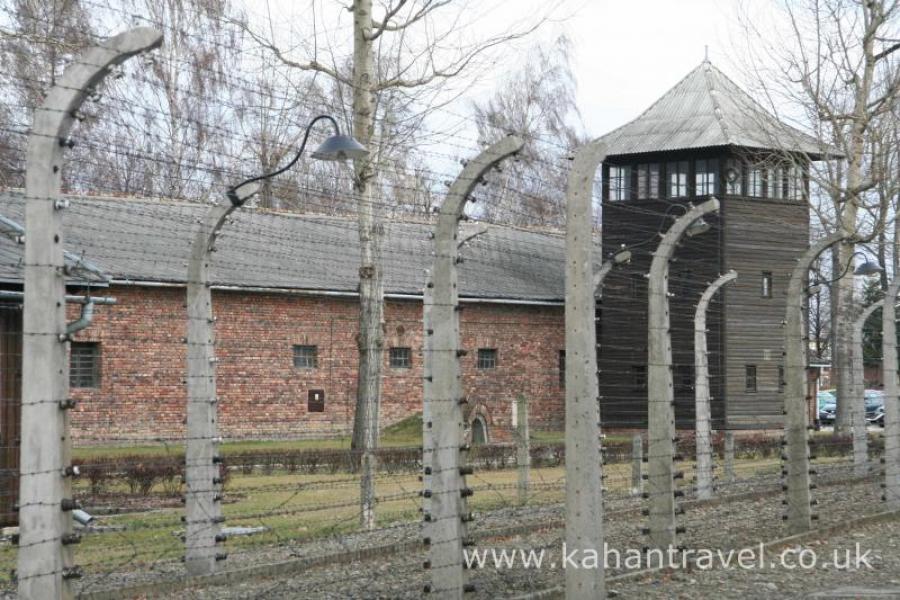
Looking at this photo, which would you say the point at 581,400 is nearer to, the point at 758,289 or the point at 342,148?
the point at 342,148

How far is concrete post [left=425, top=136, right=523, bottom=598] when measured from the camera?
26.8ft

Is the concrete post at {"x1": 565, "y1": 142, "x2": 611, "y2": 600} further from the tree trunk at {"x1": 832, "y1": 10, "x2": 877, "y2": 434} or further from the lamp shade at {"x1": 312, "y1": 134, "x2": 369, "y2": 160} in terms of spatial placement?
the tree trunk at {"x1": 832, "y1": 10, "x2": 877, "y2": 434}

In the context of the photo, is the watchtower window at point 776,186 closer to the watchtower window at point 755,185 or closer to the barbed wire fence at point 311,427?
the watchtower window at point 755,185

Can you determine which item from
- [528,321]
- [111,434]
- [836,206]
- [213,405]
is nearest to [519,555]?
[213,405]

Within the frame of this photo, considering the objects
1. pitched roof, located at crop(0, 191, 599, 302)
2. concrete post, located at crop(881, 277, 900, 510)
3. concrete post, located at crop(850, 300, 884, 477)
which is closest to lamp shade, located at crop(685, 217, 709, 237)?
concrete post, located at crop(881, 277, 900, 510)

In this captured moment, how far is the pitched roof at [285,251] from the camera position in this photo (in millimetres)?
29156

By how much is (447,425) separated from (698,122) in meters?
31.5

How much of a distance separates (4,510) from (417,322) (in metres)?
23.3

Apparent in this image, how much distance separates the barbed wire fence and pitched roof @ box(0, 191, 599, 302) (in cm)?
10

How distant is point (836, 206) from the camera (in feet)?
88.9

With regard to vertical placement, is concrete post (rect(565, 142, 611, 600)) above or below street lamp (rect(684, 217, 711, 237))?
below

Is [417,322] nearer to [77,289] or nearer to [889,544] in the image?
[77,289]

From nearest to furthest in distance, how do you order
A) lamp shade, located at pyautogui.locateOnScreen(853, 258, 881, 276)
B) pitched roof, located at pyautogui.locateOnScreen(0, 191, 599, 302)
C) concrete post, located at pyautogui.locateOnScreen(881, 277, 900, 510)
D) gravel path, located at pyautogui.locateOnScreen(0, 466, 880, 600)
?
gravel path, located at pyautogui.locateOnScreen(0, 466, 880, 600), concrete post, located at pyautogui.locateOnScreen(881, 277, 900, 510), lamp shade, located at pyautogui.locateOnScreen(853, 258, 881, 276), pitched roof, located at pyautogui.locateOnScreen(0, 191, 599, 302)

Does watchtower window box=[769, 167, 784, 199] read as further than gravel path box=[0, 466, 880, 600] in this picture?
Yes
